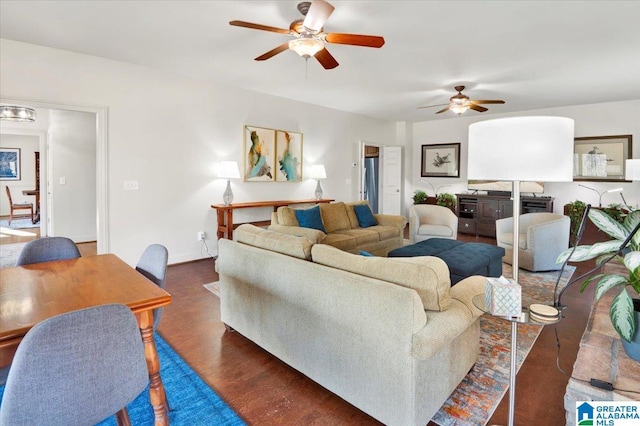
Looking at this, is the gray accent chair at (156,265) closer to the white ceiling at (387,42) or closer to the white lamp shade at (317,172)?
the white ceiling at (387,42)

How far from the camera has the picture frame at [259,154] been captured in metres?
5.53

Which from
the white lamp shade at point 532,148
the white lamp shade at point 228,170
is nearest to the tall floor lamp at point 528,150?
the white lamp shade at point 532,148

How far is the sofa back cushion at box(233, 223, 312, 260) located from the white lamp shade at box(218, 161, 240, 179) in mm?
2343

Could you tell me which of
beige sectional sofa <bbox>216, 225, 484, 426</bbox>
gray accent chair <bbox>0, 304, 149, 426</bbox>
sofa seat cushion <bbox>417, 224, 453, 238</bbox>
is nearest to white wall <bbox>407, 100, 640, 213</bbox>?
sofa seat cushion <bbox>417, 224, 453, 238</bbox>

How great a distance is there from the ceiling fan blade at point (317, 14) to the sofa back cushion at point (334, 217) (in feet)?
9.15

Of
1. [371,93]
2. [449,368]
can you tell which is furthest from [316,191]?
[449,368]

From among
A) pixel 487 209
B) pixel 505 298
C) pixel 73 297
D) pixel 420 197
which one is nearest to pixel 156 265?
pixel 73 297

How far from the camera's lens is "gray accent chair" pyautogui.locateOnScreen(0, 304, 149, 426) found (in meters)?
1.02

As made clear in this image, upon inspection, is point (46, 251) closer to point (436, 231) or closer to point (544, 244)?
point (436, 231)

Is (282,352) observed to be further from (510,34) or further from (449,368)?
(510,34)

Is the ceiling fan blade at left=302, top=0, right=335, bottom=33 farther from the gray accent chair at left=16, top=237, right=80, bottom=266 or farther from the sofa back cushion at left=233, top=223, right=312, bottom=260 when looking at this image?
the gray accent chair at left=16, top=237, right=80, bottom=266

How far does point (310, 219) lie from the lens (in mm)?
4703

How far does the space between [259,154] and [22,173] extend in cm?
817

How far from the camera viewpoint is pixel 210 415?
1834 mm
